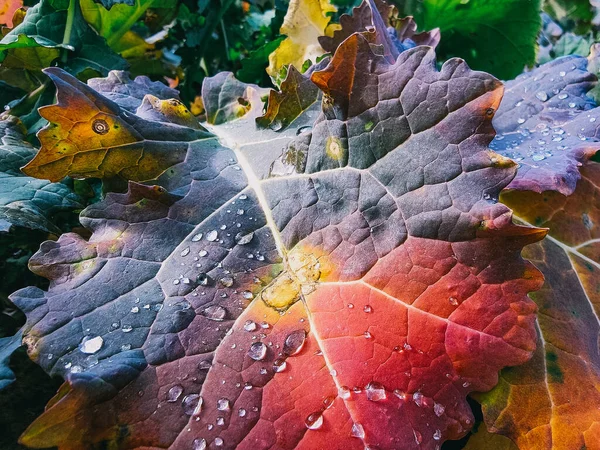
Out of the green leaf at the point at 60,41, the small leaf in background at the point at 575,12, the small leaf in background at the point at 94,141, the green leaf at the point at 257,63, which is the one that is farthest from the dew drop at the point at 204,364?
the small leaf in background at the point at 575,12

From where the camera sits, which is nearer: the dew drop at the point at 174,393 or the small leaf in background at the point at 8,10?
the dew drop at the point at 174,393

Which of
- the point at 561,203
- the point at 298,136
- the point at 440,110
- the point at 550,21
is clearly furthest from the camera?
the point at 550,21

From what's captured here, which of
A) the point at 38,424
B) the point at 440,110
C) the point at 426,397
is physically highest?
the point at 440,110

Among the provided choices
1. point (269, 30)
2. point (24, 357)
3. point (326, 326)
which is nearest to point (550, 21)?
point (269, 30)

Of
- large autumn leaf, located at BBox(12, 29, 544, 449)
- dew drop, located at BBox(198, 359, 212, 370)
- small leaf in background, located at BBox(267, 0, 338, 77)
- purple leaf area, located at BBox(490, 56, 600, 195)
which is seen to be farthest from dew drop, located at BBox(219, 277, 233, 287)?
small leaf in background, located at BBox(267, 0, 338, 77)

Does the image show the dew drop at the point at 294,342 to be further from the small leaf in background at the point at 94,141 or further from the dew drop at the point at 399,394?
the small leaf in background at the point at 94,141

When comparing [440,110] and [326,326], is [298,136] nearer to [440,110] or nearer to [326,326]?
[440,110]
